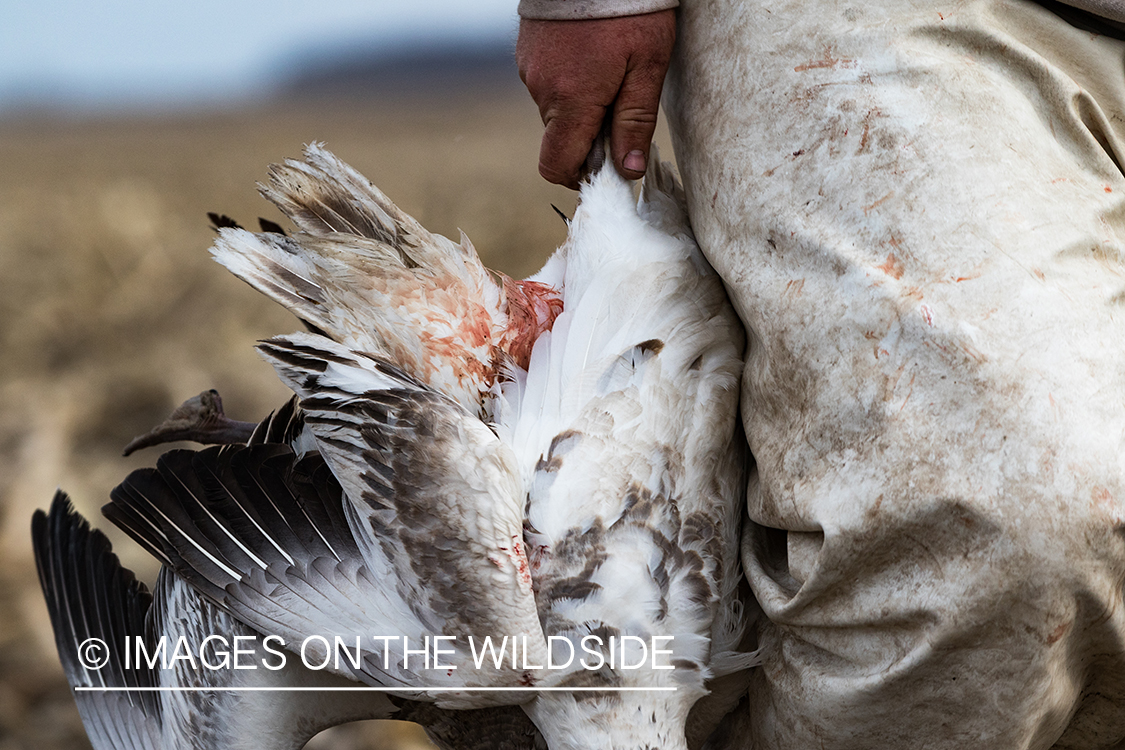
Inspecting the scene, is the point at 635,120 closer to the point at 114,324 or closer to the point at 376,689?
the point at 376,689

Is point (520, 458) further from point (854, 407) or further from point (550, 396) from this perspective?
point (854, 407)

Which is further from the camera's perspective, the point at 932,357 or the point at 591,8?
the point at 591,8

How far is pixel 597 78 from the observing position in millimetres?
1277

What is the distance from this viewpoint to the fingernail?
136cm

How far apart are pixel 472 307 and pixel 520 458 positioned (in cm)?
28

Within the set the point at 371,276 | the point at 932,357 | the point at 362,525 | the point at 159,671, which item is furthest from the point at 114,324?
the point at 932,357

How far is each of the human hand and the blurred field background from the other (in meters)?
1.12

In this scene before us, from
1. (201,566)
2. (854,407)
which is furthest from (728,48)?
(201,566)

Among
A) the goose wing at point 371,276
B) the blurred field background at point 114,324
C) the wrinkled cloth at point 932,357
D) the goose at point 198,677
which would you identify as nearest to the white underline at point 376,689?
the goose at point 198,677

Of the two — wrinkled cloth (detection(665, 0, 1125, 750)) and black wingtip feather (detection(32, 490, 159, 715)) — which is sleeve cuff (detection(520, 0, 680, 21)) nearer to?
wrinkled cloth (detection(665, 0, 1125, 750))

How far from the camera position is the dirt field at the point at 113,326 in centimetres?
273

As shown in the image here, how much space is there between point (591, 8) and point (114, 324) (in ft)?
12.9

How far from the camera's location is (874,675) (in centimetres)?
109

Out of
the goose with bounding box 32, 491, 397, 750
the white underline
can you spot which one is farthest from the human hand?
the goose with bounding box 32, 491, 397, 750
